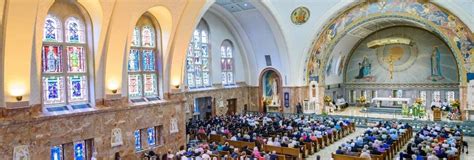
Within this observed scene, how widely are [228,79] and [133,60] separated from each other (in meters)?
12.7

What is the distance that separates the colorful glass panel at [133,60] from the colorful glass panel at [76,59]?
8.30ft

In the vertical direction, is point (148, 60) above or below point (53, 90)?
above

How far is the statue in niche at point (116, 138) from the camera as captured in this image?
15781 millimetres

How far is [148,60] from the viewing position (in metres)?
18.4

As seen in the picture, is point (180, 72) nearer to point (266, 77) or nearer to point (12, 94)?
point (12, 94)

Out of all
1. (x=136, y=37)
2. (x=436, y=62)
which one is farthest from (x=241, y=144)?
(x=436, y=62)

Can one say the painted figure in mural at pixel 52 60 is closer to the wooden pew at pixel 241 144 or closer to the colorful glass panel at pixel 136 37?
the colorful glass panel at pixel 136 37

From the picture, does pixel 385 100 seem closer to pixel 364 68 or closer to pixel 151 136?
pixel 364 68

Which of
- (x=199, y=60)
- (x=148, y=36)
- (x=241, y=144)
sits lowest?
(x=241, y=144)

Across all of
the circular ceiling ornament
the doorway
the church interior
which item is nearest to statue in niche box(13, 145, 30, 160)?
the church interior

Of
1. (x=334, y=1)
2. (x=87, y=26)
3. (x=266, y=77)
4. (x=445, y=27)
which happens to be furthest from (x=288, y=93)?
(x=87, y=26)

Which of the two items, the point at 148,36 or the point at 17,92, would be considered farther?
the point at 148,36

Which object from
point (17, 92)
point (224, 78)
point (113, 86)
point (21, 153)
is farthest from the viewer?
point (224, 78)

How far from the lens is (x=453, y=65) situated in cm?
2955
